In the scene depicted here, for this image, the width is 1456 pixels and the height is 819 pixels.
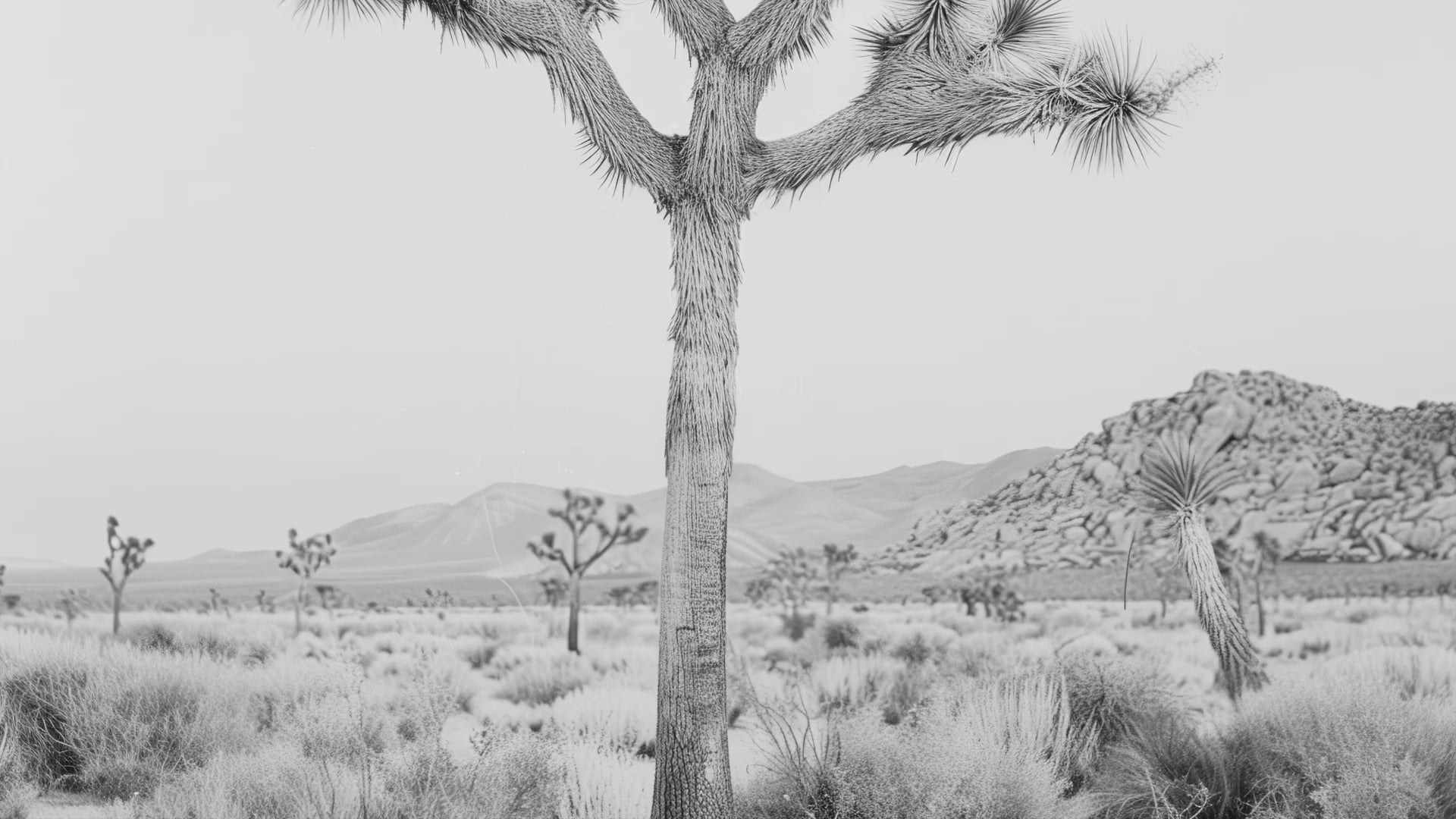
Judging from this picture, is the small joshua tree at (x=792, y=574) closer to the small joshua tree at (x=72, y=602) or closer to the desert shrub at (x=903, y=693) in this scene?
the desert shrub at (x=903, y=693)

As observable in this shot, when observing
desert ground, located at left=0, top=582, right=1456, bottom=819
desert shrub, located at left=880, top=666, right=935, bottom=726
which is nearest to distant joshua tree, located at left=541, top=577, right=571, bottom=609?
desert ground, located at left=0, top=582, right=1456, bottom=819

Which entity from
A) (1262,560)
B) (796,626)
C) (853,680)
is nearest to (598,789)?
(853,680)

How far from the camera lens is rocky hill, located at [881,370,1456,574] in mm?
42125

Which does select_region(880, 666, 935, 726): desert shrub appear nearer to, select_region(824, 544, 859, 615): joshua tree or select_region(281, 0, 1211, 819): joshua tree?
select_region(281, 0, 1211, 819): joshua tree

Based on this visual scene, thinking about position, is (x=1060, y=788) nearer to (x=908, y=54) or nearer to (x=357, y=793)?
(x=357, y=793)

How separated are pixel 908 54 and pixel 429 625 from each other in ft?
57.6

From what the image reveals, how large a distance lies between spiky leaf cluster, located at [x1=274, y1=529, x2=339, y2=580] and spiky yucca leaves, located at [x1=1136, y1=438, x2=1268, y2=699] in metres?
18.7

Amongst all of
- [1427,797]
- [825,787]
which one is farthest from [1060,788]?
[1427,797]

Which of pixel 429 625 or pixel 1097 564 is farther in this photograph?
pixel 1097 564

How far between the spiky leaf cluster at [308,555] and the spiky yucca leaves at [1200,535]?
18675 millimetres

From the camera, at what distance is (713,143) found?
20.0 ft

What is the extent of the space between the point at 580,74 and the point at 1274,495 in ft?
178

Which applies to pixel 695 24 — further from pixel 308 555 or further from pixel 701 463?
pixel 308 555

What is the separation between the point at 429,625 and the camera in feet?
67.3
